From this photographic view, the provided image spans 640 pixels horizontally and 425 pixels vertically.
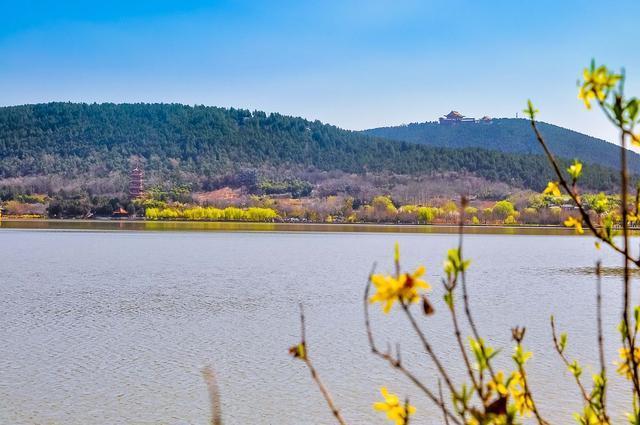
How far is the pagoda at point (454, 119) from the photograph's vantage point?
170 meters

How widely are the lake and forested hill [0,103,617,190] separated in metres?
84.0

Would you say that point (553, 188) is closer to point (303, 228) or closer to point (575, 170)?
point (575, 170)

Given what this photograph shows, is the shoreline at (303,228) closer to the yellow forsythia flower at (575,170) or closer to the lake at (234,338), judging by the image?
the lake at (234,338)

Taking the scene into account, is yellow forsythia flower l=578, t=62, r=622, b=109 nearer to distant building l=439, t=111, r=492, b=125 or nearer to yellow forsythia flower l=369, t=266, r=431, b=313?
yellow forsythia flower l=369, t=266, r=431, b=313

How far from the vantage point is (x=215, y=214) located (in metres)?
85.4

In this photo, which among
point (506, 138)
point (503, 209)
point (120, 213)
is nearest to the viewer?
point (503, 209)

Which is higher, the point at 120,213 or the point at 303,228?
the point at 120,213

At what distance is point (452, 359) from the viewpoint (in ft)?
31.7

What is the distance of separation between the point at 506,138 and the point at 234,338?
147279 millimetres

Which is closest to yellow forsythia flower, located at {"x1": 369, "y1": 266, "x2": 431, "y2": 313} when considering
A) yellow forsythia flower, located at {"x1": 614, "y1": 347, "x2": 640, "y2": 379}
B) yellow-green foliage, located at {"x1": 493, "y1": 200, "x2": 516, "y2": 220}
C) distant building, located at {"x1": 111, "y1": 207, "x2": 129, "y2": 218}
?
yellow forsythia flower, located at {"x1": 614, "y1": 347, "x2": 640, "y2": 379}

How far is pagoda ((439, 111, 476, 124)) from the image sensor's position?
170m

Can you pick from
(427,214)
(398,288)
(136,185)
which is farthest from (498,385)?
(136,185)

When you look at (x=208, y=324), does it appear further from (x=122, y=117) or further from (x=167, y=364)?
(x=122, y=117)

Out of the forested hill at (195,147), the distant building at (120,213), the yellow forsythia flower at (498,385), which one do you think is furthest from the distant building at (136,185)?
the yellow forsythia flower at (498,385)
